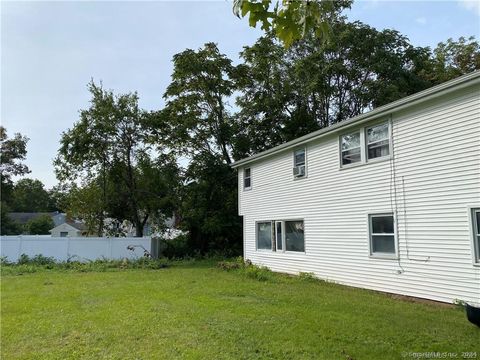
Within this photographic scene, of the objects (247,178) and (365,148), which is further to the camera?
(247,178)

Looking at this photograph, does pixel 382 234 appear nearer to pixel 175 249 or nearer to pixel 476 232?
pixel 476 232

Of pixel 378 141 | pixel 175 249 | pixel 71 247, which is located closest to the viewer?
A: pixel 378 141

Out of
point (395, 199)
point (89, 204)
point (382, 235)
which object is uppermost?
point (89, 204)

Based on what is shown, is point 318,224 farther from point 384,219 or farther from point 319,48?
point 319,48

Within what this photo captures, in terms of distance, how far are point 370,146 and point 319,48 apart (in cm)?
1620

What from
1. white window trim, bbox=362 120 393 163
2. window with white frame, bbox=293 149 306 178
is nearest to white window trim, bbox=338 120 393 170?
white window trim, bbox=362 120 393 163

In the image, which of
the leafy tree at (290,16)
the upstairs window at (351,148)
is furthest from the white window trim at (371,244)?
the leafy tree at (290,16)

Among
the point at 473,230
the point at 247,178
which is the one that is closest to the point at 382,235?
the point at 473,230

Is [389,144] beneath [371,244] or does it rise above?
above

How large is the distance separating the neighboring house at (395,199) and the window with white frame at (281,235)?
6cm

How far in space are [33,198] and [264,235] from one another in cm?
7329

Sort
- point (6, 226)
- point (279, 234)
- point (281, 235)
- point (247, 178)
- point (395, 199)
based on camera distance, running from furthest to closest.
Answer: point (6, 226), point (247, 178), point (279, 234), point (281, 235), point (395, 199)

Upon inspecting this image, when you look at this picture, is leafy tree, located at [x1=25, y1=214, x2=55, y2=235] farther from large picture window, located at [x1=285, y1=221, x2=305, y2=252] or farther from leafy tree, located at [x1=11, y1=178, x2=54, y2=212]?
large picture window, located at [x1=285, y1=221, x2=305, y2=252]

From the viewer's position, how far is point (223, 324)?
261 inches
